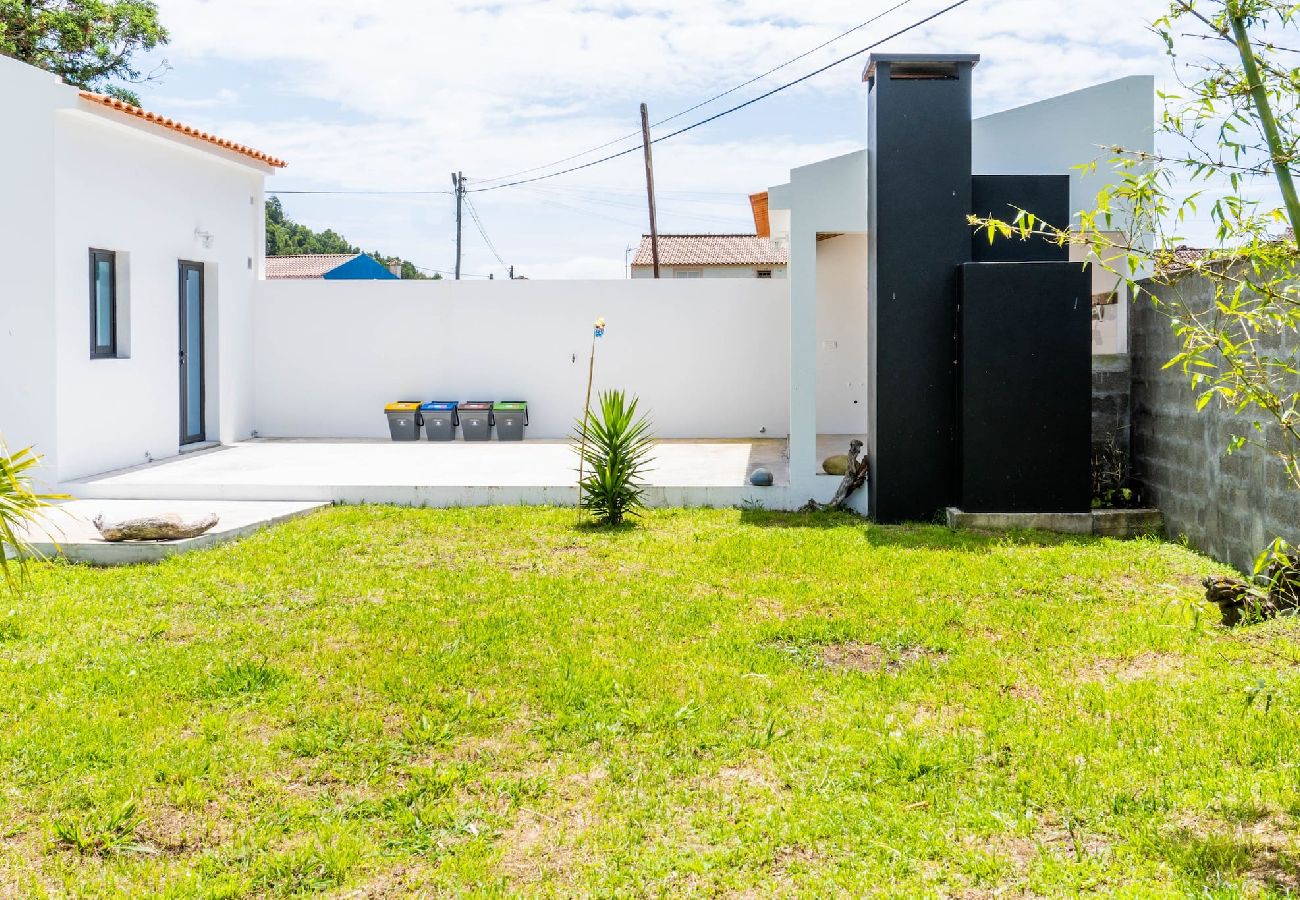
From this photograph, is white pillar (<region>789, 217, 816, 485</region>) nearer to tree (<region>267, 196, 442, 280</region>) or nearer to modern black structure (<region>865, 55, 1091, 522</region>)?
modern black structure (<region>865, 55, 1091, 522</region>)

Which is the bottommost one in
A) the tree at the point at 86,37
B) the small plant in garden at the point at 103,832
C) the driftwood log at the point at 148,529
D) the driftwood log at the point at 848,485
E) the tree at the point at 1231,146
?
the small plant in garden at the point at 103,832

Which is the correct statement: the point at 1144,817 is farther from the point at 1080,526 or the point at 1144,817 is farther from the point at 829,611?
the point at 1080,526

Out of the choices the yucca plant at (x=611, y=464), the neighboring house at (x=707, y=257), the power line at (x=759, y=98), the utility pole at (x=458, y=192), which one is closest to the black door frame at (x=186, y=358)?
the yucca plant at (x=611, y=464)

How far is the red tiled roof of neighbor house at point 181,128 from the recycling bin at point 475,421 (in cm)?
456

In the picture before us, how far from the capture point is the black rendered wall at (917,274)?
1024 cm

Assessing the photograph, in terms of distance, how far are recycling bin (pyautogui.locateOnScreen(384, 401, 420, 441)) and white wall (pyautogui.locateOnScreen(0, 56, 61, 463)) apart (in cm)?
575

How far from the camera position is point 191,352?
1538 cm

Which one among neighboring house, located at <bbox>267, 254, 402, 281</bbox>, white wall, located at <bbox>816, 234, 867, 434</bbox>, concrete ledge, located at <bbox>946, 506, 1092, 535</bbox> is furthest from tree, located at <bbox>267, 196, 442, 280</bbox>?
concrete ledge, located at <bbox>946, 506, 1092, 535</bbox>

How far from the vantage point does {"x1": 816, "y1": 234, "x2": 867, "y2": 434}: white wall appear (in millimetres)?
17219

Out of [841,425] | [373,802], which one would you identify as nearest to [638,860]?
[373,802]

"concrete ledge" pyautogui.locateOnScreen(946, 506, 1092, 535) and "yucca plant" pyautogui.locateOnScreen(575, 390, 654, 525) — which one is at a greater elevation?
"yucca plant" pyautogui.locateOnScreen(575, 390, 654, 525)

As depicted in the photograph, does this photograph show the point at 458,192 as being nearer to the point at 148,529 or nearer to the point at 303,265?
the point at 303,265

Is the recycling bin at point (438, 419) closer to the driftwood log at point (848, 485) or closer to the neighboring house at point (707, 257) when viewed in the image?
the driftwood log at point (848, 485)

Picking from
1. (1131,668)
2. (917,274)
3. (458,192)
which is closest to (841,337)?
(917,274)
